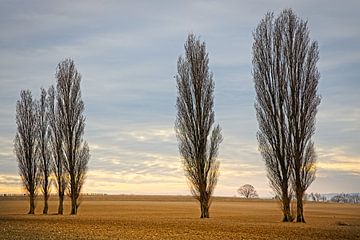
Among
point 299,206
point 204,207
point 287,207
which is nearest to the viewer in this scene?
point 299,206

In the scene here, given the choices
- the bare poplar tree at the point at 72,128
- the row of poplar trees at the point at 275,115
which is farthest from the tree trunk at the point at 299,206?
the bare poplar tree at the point at 72,128

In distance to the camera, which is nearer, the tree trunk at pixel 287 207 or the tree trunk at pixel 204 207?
the tree trunk at pixel 287 207

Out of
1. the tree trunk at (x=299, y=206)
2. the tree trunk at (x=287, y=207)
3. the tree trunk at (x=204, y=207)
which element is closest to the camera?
the tree trunk at (x=299, y=206)

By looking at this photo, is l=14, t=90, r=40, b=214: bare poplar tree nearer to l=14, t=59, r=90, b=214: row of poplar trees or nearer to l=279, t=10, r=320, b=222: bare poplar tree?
l=14, t=59, r=90, b=214: row of poplar trees

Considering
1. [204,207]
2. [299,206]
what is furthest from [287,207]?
[204,207]

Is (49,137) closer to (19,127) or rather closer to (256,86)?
(19,127)

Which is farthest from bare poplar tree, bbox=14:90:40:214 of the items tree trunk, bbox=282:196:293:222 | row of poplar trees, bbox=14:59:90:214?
tree trunk, bbox=282:196:293:222

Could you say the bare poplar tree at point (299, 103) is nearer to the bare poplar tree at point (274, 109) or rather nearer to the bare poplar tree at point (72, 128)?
the bare poplar tree at point (274, 109)

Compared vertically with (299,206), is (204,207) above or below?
below

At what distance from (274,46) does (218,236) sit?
61.3 feet

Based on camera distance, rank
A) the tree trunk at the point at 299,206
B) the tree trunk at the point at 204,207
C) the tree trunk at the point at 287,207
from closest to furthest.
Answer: the tree trunk at the point at 299,206
the tree trunk at the point at 287,207
the tree trunk at the point at 204,207

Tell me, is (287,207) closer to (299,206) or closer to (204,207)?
(299,206)

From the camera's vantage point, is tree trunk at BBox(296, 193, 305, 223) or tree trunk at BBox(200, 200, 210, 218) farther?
tree trunk at BBox(200, 200, 210, 218)

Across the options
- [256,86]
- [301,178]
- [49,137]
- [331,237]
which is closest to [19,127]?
[49,137]
